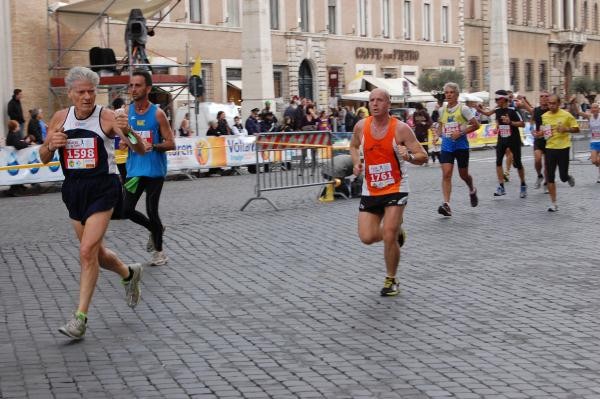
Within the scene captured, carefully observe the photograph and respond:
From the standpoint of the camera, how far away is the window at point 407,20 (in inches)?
2240

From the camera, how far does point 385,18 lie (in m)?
54.8

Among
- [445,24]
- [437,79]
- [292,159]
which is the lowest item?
[292,159]

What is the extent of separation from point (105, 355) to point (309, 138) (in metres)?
12.4

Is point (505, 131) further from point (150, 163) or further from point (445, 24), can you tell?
point (445, 24)

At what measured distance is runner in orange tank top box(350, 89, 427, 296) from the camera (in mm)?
9570

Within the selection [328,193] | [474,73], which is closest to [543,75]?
[474,73]

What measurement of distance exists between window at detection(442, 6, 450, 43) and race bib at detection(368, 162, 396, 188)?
52.4 metres

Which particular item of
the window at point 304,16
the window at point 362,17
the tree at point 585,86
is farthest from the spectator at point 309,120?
the tree at point 585,86

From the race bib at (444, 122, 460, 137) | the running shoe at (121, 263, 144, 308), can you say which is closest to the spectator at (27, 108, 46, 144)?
the race bib at (444, 122, 460, 137)

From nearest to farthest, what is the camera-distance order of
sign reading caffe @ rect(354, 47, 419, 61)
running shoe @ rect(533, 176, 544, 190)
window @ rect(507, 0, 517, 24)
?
running shoe @ rect(533, 176, 544, 190)
sign reading caffe @ rect(354, 47, 419, 61)
window @ rect(507, 0, 517, 24)

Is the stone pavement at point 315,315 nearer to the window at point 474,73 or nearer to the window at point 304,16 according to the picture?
the window at point 304,16

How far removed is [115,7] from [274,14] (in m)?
15.7

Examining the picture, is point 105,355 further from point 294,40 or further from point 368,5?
point 368,5

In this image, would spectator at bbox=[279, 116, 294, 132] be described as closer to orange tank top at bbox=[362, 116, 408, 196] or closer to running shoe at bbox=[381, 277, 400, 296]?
orange tank top at bbox=[362, 116, 408, 196]
